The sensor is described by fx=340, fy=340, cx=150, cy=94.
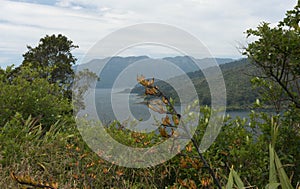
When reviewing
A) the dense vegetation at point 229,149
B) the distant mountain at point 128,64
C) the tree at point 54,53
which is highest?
the tree at point 54,53

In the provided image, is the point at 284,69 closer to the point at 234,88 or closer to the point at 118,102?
the point at 118,102

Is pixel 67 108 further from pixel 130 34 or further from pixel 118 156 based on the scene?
pixel 130 34

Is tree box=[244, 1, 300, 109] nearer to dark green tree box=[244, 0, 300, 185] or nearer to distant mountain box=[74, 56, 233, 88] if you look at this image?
dark green tree box=[244, 0, 300, 185]

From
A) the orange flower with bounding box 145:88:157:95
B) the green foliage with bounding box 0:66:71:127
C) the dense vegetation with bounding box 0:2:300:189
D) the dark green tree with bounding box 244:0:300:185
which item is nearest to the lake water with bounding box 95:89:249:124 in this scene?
the dense vegetation with bounding box 0:2:300:189

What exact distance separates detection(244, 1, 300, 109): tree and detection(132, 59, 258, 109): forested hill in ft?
0.99

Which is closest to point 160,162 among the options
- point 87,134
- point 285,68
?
point 87,134

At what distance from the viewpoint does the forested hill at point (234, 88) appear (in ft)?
10.9

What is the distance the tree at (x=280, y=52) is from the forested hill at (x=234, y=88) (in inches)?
11.9

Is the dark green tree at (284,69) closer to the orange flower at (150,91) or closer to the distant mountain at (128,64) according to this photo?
the distant mountain at (128,64)

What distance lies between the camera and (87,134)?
4.45 meters

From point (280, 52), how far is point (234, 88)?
8.29ft

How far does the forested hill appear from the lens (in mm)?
3309

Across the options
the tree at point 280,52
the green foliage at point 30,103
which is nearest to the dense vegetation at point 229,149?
the tree at point 280,52

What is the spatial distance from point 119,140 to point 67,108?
2.49 meters
